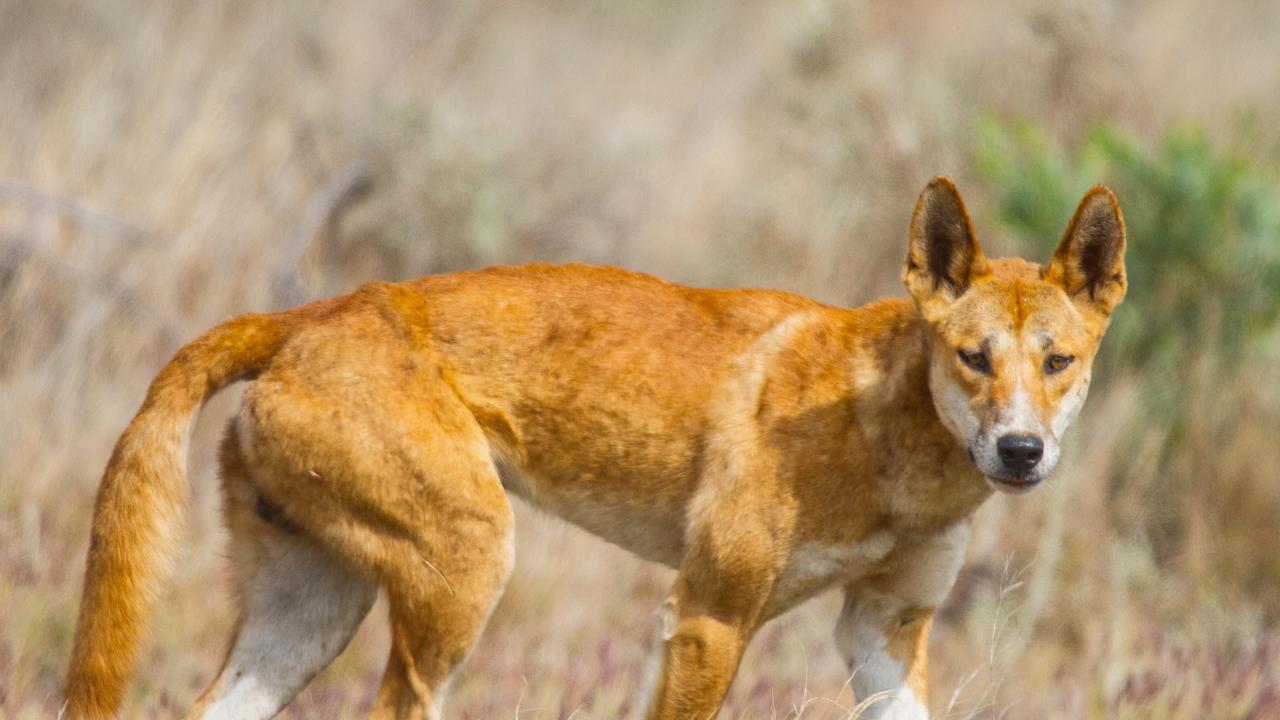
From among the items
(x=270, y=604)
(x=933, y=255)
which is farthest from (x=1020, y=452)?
(x=270, y=604)

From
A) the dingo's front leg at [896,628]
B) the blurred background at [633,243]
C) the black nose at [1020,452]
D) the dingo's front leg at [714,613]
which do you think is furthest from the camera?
the blurred background at [633,243]

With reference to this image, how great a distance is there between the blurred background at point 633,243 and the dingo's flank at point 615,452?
80cm

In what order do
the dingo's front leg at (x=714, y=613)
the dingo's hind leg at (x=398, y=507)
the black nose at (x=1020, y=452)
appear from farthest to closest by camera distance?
the dingo's front leg at (x=714, y=613) < the dingo's hind leg at (x=398, y=507) < the black nose at (x=1020, y=452)

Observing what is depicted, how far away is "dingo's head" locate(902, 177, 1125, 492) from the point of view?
3805 mm

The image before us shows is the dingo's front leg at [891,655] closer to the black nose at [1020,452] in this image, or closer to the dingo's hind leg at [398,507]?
→ the black nose at [1020,452]

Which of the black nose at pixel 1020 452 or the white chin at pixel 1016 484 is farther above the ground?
the black nose at pixel 1020 452

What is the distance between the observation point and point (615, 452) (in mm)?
4316

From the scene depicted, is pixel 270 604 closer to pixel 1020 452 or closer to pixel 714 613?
pixel 714 613

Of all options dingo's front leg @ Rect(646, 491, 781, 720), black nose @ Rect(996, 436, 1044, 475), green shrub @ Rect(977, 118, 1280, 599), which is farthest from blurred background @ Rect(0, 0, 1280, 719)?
black nose @ Rect(996, 436, 1044, 475)

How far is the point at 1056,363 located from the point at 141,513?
8.04 ft

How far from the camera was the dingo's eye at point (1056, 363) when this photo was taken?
156 inches

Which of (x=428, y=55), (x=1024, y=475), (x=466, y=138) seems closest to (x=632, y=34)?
(x=428, y=55)

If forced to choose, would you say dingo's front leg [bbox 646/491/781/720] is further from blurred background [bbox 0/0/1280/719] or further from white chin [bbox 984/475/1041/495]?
blurred background [bbox 0/0/1280/719]

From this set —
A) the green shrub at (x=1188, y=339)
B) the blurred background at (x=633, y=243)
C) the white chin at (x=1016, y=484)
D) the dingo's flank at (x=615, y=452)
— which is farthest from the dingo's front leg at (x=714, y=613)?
the green shrub at (x=1188, y=339)
